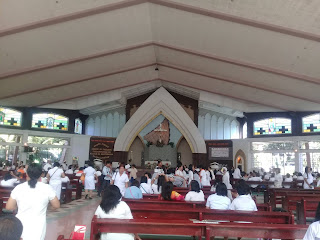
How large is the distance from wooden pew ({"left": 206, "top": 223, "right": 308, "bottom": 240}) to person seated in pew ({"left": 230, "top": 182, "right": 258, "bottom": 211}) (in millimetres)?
1540

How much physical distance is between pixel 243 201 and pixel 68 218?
4.04 m

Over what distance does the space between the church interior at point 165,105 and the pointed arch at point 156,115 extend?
0.07m

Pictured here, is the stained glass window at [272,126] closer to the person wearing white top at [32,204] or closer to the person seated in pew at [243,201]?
the person seated in pew at [243,201]

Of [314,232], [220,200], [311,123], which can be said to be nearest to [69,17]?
[220,200]

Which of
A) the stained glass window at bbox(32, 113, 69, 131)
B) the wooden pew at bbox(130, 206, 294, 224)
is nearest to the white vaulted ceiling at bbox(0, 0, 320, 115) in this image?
the stained glass window at bbox(32, 113, 69, 131)

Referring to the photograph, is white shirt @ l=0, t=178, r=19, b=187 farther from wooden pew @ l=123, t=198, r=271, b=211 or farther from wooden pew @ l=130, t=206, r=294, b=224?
wooden pew @ l=130, t=206, r=294, b=224

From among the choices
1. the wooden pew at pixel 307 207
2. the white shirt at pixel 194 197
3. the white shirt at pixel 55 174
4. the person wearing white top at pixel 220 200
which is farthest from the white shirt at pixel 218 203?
the white shirt at pixel 55 174

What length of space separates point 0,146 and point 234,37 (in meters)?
13.4

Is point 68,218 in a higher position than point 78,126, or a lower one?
lower

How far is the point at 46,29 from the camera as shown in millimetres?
9172

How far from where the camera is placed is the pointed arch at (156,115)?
62.8 ft

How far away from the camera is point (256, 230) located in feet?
9.71

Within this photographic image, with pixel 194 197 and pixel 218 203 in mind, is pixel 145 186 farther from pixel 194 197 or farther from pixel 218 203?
pixel 218 203

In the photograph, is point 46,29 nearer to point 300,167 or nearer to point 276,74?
point 276,74
